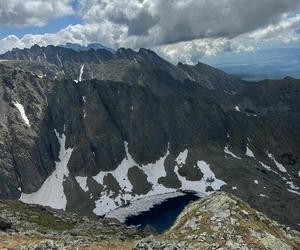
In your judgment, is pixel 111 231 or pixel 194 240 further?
pixel 111 231

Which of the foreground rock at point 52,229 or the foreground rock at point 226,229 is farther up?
the foreground rock at point 226,229

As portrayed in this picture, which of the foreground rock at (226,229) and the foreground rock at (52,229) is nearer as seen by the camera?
the foreground rock at (226,229)

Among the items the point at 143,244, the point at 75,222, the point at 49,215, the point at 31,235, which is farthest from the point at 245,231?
the point at 49,215

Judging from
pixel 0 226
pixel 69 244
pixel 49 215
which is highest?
pixel 69 244

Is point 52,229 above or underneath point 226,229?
underneath

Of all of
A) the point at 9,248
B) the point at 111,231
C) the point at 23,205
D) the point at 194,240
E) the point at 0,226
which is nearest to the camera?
the point at 194,240

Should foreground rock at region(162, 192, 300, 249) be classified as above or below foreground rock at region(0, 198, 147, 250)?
above

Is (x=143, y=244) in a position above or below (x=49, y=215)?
above

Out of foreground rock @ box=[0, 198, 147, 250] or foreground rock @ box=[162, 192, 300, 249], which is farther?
foreground rock @ box=[0, 198, 147, 250]

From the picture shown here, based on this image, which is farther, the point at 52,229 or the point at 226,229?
the point at 52,229

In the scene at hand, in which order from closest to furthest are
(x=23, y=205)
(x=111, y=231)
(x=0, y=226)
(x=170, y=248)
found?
(x=170, y=248), (x=0, y=226), (x=111, y=231), (x=23, y=205)

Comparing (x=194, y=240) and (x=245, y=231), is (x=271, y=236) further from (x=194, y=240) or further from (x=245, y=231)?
(x=194, y=240)
